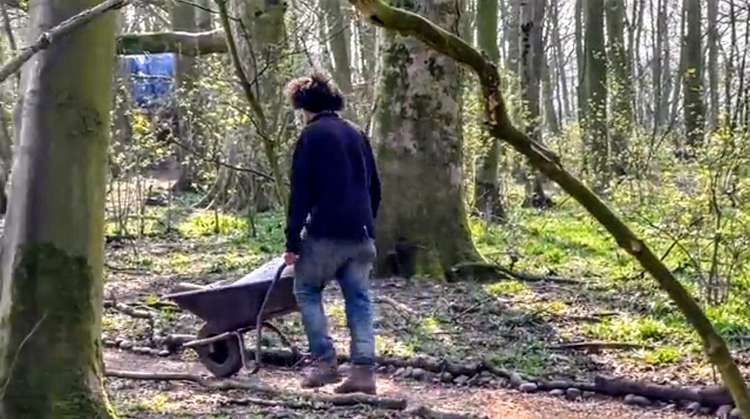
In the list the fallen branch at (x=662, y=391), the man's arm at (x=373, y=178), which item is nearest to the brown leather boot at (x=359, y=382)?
the man's arm at (x=373, y=178)

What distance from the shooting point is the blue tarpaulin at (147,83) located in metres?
16.6

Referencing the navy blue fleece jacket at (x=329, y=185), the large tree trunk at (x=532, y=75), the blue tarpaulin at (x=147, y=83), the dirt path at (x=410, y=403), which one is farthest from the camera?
the large tree trunk at (x=532, y=75)

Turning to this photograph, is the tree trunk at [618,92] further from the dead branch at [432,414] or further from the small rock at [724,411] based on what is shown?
the dead branch at [432,414]

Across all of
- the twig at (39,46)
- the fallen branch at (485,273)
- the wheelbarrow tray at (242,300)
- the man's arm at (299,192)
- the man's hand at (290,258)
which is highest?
the twig at (39,46)

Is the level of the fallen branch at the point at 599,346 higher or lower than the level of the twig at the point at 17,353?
lower

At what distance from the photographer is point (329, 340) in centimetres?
631

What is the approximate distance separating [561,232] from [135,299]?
6.95 metres

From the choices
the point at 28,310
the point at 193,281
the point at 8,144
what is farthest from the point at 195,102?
the point at 28,310

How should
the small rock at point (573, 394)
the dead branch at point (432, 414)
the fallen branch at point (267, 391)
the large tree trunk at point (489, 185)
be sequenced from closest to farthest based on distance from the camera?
the dead branch at point (432, 414), the fallen branch at point (267, 391), the small rock at point (573, 394), the large tree trunk at point (489, 185)

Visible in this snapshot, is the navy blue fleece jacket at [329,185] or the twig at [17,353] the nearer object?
the twig at [17,353]

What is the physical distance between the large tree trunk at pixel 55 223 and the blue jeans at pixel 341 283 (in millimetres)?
1908

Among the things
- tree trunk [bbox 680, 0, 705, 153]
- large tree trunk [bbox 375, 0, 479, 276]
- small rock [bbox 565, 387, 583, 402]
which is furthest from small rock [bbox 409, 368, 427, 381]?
tree trunk [bbox 680, 0, 705, 153]

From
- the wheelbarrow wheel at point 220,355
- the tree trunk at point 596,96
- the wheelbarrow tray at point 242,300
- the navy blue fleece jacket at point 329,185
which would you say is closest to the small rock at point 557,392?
the navy blue fleece jacket at point 329,185

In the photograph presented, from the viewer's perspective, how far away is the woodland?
4.17 meters
